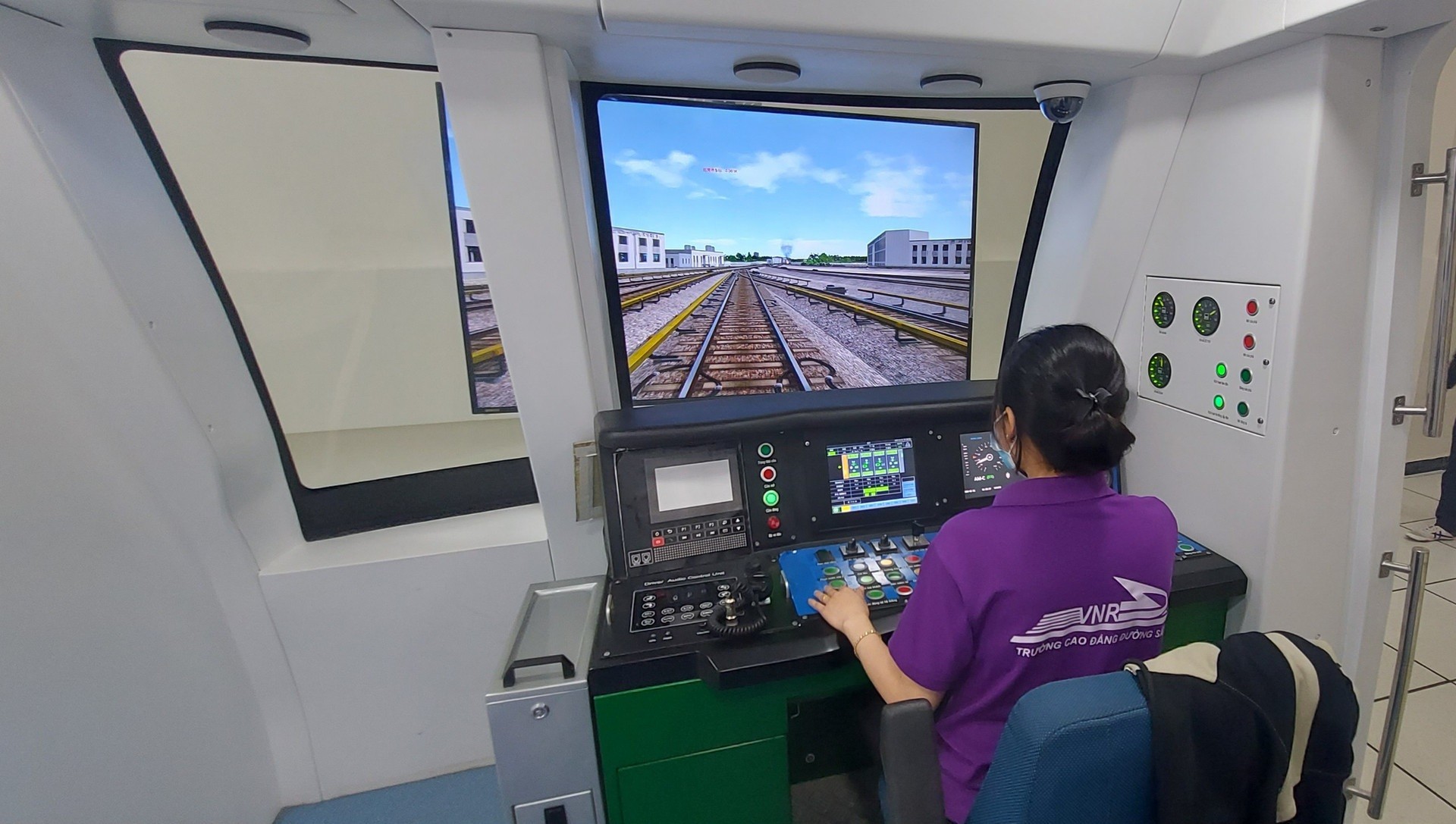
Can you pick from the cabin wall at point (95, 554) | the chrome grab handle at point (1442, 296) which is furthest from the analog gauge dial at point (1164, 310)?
the cabin wall at point (95, 554)

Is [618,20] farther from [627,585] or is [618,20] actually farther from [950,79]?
[627,585]

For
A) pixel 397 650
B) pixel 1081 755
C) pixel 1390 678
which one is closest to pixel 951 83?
pixel 1081 755

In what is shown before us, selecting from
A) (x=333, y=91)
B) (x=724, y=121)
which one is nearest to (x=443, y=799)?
(x=333, y=91)

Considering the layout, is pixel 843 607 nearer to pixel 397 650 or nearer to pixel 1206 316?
pixel 1206 316

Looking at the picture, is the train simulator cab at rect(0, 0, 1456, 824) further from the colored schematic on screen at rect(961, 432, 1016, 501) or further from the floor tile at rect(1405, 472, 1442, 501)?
the floor tile at rect(1405, 472, 1442, 501)

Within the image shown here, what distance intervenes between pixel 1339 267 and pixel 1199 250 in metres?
0.29

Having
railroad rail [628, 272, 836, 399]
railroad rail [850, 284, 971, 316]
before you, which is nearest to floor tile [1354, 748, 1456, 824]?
railroad rail [850, 284, 971, 316]

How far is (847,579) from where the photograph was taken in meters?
1.52

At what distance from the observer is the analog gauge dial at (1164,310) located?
1.70m

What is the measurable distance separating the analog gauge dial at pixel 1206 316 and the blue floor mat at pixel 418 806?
91.5 inches

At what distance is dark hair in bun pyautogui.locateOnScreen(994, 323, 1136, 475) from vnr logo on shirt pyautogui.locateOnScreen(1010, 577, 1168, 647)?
0.69 feet

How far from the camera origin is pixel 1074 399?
1.04 meters

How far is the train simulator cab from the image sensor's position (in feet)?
4.19

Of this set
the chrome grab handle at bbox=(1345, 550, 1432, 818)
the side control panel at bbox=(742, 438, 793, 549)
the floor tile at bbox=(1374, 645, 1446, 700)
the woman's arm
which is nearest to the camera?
the woman's arm
